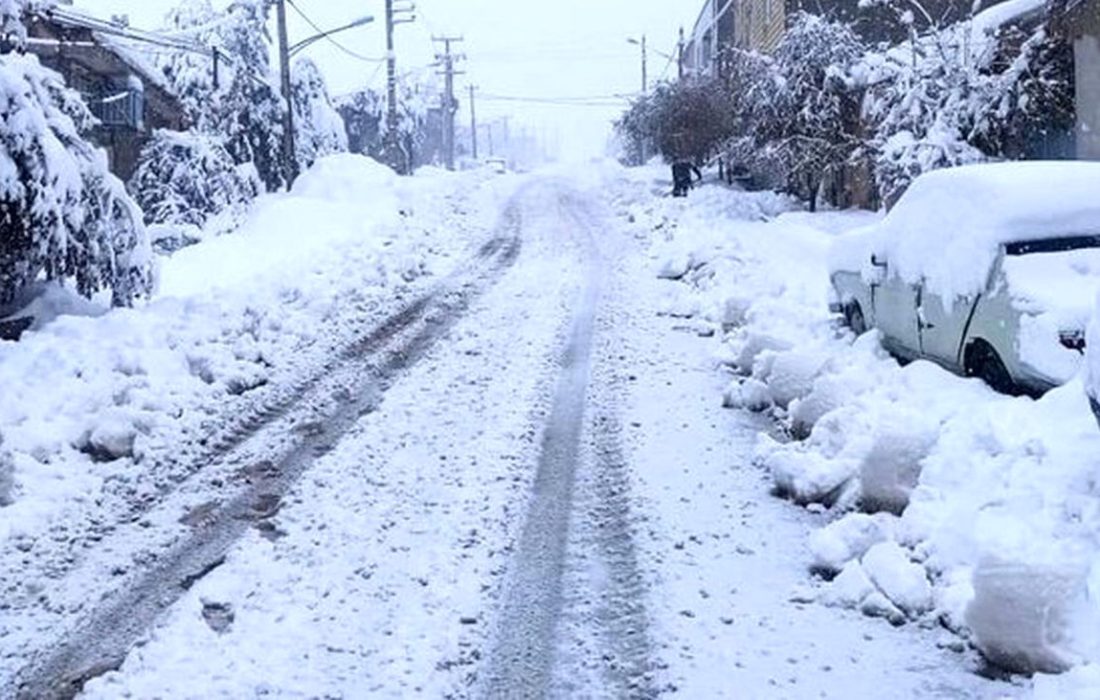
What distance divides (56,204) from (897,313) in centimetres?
736

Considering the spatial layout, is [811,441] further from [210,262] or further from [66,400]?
[210,262]

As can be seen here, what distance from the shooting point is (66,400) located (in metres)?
8.20

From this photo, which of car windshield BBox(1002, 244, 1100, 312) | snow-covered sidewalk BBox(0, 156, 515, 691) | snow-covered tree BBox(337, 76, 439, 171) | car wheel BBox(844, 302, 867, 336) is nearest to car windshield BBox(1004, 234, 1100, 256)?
car windshield BBox(1002, 244, 1100, 312)

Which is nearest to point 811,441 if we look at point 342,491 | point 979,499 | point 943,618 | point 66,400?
point 979,499

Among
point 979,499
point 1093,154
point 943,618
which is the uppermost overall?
point 1093,154

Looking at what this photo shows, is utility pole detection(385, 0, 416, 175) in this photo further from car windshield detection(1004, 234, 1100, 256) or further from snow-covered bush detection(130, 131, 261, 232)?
car windshield detection(1004, 234, 1100, 256)

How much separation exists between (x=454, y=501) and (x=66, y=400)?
3.33 meters

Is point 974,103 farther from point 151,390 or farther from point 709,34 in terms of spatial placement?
point 709,34

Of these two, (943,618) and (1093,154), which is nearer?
(943,618)

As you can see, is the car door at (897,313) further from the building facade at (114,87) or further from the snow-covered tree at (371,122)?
the snow-covered tree at (371,122)

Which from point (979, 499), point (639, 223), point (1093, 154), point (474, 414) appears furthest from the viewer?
point (639, 223)

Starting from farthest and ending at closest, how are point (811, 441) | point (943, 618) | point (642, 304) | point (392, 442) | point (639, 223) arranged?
point (639, 223) < point (642, 304) < point (392, 442) < point (811, 441) < point (943, 618)

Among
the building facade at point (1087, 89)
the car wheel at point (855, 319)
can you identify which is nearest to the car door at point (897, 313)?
the car wheel at point (855, 319)

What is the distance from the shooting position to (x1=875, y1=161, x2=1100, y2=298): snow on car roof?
744 cm
